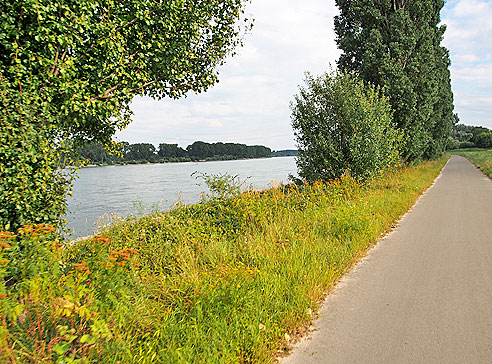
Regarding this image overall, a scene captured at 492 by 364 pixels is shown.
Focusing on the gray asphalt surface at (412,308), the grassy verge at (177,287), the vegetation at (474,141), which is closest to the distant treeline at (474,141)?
the vegetation at (474,141)

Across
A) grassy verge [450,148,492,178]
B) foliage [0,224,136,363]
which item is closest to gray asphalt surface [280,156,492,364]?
foliage [0,224,136,363]

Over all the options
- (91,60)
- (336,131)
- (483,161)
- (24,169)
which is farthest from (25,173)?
(483,161)

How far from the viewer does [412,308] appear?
375 centimetres

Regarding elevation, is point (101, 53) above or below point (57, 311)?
above

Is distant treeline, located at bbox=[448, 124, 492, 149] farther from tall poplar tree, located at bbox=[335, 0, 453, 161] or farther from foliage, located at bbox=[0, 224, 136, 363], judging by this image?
foliage, located at bbox=[0, 224, 136, 363]

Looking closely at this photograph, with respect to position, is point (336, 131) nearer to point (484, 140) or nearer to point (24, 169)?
point (24, 169)

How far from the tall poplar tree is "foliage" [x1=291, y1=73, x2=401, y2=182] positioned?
587 centimetres

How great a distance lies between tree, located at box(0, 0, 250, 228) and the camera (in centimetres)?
380

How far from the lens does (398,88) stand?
57.6ft

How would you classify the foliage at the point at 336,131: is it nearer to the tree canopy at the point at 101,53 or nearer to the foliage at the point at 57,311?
the tree canopy at the point at 101,53

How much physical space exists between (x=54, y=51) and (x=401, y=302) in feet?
17.4

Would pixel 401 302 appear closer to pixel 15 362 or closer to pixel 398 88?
pixel 15 362

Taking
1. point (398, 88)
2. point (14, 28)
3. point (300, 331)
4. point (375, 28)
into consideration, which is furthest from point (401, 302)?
point (375, 28)

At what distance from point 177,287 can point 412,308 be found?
276 centimetres
